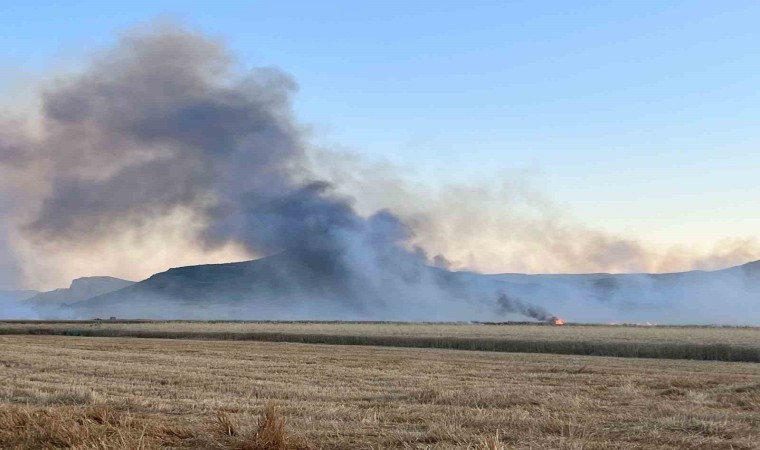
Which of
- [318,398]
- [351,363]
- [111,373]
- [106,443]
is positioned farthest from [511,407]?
[351,363]

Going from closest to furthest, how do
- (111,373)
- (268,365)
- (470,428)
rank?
(470,428), (111,373), (268,365)

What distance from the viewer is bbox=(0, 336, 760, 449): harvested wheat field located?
993 centimetres

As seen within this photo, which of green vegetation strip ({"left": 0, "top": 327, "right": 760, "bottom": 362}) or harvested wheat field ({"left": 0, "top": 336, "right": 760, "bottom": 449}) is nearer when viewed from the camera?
harvested wheat field ({"left": 0, "top": 336, "right": 760, "bottom": 449})

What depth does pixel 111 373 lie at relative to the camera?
24734mm

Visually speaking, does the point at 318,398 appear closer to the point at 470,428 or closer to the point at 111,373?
the point at 470,428

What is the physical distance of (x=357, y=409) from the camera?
48.5 feet

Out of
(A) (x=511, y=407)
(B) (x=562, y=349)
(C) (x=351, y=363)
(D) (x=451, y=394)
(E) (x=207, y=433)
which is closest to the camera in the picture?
(E) (x=207, y=433)

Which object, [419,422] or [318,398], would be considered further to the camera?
[318,398]

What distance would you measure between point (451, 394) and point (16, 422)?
9.45 metres

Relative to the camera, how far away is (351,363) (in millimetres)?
31812

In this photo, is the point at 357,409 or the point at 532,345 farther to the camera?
the point at 532,345

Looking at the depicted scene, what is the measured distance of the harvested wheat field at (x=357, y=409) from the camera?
9930mm

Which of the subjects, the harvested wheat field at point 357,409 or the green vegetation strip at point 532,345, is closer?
the harvested wheat field at point 357,409

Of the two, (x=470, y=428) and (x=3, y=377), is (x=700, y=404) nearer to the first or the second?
(x=470, y=428)
